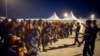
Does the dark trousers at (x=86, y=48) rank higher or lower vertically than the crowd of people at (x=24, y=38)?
lower

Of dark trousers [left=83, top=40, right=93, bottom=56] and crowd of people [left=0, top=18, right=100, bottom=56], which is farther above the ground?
crowd of people [left=0, top=18, right=100, bottom=56]

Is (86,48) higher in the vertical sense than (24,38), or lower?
lower

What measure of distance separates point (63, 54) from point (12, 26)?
400 centimetres

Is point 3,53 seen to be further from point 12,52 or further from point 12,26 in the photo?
point 12,26

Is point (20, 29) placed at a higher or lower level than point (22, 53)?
higher

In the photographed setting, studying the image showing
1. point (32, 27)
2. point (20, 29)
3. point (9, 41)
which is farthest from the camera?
point (32, 27)

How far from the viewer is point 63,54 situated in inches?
489

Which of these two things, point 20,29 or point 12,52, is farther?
point 20,29

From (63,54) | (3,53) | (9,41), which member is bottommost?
(63,54)

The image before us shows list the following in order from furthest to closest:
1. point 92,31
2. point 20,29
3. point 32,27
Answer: point 32,27 → point 20,29 → point 92,31

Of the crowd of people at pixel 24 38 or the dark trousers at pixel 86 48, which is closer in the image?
the crowd of people at pixel 24 38

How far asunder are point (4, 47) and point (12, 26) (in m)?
2.14

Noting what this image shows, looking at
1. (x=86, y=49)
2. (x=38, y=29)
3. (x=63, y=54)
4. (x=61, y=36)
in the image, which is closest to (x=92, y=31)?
(x=86, y=49)

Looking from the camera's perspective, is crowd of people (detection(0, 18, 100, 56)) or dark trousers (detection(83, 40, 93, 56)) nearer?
crowd of people (detection(0, 18, 100, 56))
